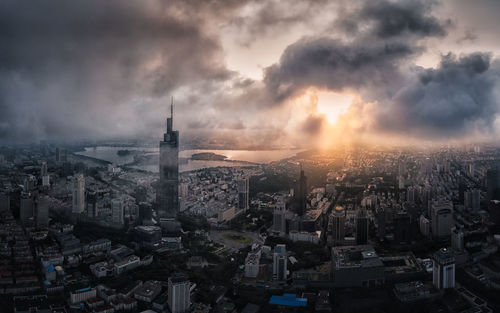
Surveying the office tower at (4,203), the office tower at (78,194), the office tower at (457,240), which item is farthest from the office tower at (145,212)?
the office tower at (457,240)

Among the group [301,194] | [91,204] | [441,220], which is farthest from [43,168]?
[441,220]

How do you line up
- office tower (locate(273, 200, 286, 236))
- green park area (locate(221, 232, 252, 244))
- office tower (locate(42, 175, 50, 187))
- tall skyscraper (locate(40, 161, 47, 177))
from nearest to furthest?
green park area (locate(221, 232, 252, 244)) → office tower (locate(273, 200, 286, 236)) → office tower (locate(42, 175, 50, 187)) → tall skyscraper (locate(40, 161, 47, 177))

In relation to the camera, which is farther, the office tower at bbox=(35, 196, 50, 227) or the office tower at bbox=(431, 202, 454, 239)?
the office tower at bbox=(35, 196, 50, 227)

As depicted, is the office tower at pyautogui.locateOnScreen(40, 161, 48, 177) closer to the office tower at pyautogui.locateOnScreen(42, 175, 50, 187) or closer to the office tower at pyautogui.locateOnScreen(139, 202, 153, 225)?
the office tower at pyautogui.locateOnScreen(42, 175, 50, 187)

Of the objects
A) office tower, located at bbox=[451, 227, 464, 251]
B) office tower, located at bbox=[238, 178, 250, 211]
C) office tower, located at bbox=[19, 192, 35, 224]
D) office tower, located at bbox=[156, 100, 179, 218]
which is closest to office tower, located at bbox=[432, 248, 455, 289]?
office tower, located at bbox=[451, 227, 464, 251]

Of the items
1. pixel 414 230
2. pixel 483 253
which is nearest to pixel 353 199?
pixel 414 230

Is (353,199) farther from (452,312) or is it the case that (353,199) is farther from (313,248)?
(452,312)
